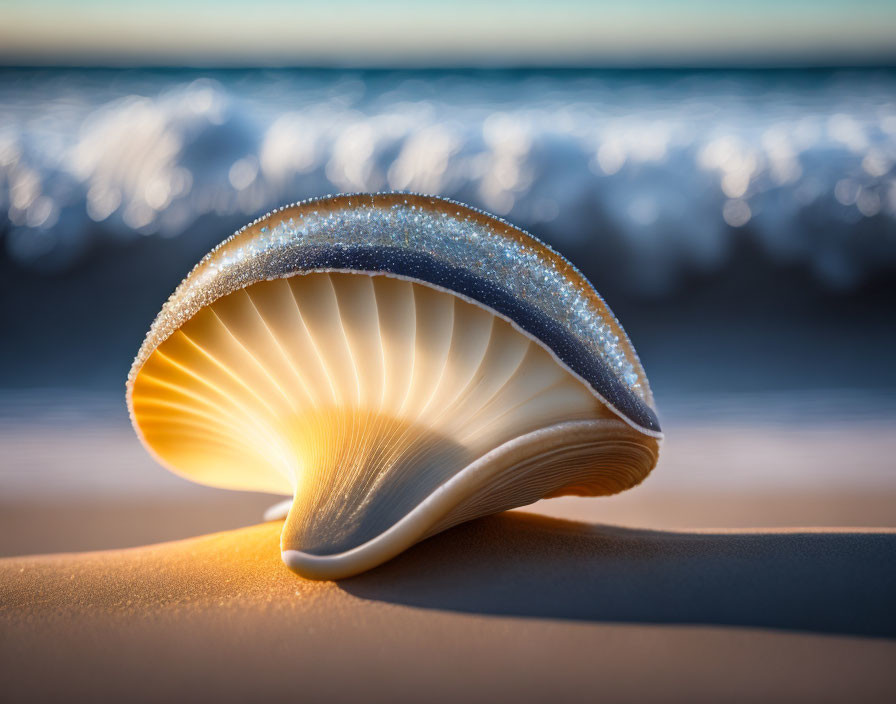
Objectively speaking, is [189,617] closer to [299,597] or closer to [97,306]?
[299,597]

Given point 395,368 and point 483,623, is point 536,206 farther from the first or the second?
point 483,623

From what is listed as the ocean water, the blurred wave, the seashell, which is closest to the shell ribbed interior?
the seashell

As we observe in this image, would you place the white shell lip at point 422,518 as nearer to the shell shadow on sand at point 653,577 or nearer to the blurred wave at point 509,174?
the shell shadow on sand at point 653,577

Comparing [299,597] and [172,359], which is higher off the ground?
[172,359]

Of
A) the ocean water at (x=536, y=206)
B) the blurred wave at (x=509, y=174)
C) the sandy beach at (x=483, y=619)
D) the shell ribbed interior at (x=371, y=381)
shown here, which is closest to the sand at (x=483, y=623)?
the sandy beach at (x=483, y=619)

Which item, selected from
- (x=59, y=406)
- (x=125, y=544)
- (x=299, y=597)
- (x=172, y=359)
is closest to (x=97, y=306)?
(x=59, y=406)

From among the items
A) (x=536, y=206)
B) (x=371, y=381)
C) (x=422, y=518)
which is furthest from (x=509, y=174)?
(x=422, y=518)
